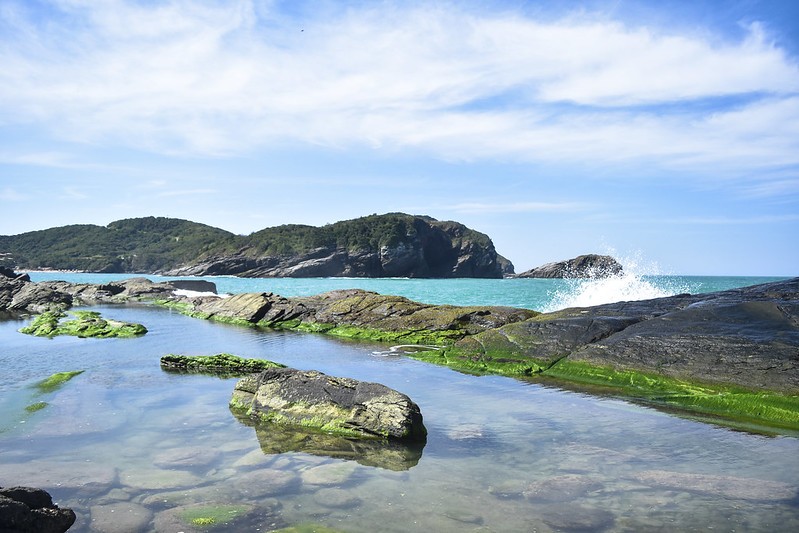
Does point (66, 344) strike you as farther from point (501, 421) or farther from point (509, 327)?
point (501, 421)

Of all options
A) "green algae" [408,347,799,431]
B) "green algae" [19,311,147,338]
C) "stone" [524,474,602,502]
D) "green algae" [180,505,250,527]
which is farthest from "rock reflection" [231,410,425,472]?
"green algae" [19,311,147,338]

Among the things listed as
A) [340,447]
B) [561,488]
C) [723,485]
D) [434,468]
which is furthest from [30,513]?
[723,485]

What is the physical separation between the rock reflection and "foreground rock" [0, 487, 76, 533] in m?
4.03

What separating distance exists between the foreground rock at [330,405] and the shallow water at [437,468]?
65 cm

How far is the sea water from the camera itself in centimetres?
757

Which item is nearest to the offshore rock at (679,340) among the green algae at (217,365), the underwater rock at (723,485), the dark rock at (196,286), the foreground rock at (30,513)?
the underwater rock at (723,485)

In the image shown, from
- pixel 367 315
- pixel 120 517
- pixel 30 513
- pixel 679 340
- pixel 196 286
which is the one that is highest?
pixel 196 286

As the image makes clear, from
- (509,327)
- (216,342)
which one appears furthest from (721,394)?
(216,342)

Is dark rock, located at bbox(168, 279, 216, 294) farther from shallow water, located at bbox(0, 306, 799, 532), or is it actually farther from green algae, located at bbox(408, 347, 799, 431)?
shallow water, located at bbox(0, 306, 799, 532)

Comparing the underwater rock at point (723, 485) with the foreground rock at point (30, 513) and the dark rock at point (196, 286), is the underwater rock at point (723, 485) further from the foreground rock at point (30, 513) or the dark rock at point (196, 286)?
the dark rock at point (196, 286)

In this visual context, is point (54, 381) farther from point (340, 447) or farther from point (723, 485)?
point (723, 485)

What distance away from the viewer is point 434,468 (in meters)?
9.62

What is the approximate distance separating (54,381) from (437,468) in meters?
13.4

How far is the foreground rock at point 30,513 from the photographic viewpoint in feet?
19.6
